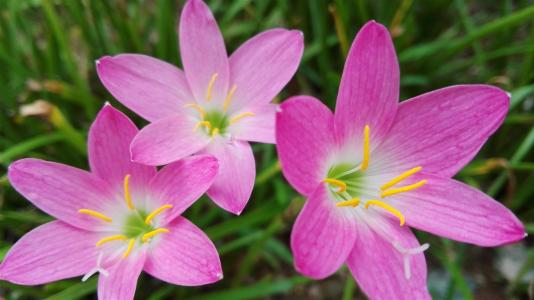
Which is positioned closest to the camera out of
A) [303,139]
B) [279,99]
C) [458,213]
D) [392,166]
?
[303,139]

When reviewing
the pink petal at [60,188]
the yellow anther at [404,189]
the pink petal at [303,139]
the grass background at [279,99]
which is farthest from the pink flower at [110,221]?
the yellow anther at [404,189]

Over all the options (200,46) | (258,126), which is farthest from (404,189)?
(200,46)

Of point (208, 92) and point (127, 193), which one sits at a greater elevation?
point (208, 92)

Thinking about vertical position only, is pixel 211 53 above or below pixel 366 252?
above

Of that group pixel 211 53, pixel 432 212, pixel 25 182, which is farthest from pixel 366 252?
pixel 25 182

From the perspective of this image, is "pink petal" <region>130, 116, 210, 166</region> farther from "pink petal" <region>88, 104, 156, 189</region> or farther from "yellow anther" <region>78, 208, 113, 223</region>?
"yellow anther" <region>78, 208, 113, 223</region>

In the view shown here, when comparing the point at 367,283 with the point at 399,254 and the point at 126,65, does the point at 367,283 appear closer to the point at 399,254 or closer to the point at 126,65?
the point at 399,254

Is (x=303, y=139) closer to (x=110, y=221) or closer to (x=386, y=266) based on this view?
(x=386, y=266)
